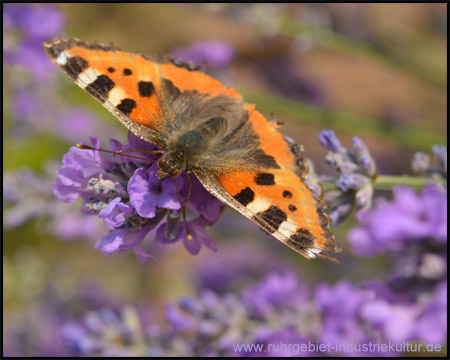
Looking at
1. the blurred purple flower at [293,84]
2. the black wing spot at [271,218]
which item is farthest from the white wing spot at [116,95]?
the blurred purple flower at [293,84]

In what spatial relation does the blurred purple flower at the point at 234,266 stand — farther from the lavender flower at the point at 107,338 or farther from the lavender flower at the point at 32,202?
the lavender flower at the point at 32,202

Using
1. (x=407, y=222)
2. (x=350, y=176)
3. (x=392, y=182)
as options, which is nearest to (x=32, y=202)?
(x=350, y=176)

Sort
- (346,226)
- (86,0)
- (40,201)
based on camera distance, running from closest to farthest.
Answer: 1. (40,201)
2. (346,226)
3. (86,0)

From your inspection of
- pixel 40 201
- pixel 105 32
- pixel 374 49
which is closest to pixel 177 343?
pixel 40 201

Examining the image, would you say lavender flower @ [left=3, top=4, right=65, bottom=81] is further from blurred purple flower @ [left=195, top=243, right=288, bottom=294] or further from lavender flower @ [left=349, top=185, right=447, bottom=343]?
lavender flower @ [left=349, top=185, right=447, bottom=343]

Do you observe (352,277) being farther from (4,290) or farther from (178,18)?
(178,18)

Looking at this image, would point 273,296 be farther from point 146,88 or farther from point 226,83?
point 226,83

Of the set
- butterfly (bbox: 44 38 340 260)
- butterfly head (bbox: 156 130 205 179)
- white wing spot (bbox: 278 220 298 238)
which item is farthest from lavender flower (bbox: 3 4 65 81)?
white wing spot (bbox: 278 220 298 238)
